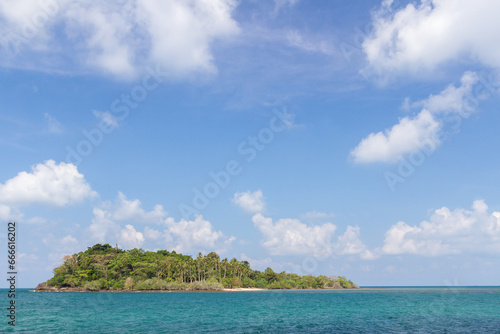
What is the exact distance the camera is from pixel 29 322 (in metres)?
53.8

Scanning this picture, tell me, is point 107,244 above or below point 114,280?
above

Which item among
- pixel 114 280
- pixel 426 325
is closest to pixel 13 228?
pixel 426 325

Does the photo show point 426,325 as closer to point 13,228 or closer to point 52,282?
point 13,228

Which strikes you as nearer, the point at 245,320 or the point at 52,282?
the point at 245,320

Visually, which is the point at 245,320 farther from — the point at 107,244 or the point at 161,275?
the point at 107,244

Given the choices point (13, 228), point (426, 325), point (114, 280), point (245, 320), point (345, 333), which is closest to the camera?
point (13, 228)

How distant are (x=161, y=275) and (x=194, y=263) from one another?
19.0 meters

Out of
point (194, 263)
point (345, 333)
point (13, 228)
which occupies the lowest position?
point (345, 333)

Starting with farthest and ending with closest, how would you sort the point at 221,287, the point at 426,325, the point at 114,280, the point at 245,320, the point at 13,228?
the point at 221,287, the point at 114,280, the point at 245,320, the point at 426,325, the point at 13,228

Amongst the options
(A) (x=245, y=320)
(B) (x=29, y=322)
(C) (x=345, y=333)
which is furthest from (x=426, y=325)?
(B) (x=29, y=322)

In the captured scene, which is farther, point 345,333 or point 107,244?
point 107,244

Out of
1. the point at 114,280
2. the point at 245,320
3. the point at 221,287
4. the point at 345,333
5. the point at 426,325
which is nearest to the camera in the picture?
the point at 345,333

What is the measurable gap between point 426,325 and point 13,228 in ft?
166

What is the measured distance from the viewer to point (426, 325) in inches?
1999
